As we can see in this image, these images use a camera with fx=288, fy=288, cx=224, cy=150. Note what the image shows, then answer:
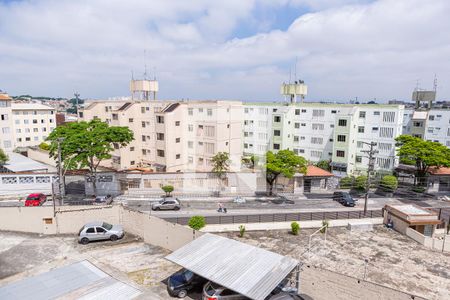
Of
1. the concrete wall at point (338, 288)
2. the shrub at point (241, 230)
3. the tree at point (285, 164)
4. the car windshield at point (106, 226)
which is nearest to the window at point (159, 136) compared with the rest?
the tree at point (285, 164)

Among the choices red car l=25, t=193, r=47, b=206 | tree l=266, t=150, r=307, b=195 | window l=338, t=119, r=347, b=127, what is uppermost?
window l=338, t=119, r=347, b=127

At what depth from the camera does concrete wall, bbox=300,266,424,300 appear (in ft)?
47.7

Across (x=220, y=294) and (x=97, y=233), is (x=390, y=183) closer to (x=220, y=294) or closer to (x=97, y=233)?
(x=220, y=294)

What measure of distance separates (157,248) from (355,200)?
30.5 m

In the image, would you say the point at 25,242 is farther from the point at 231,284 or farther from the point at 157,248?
the point at 231,284

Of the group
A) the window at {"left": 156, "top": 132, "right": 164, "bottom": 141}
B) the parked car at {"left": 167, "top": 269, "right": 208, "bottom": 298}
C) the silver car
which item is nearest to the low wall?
the silver car

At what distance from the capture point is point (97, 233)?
24.9m

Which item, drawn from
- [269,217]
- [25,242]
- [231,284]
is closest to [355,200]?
[269,217]

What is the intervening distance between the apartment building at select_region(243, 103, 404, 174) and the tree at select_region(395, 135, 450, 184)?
4893 mm

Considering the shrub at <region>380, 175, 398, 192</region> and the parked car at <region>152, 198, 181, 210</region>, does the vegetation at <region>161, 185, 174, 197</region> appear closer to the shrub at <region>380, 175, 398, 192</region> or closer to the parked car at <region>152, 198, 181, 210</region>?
the parked car at <region>152, 198, 181, 210</region>

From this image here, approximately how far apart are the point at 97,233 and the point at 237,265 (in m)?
14.7

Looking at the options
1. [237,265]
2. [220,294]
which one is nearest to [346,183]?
[237,265]

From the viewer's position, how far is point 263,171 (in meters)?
43.5

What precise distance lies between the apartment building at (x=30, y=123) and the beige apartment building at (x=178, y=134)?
34616mm
